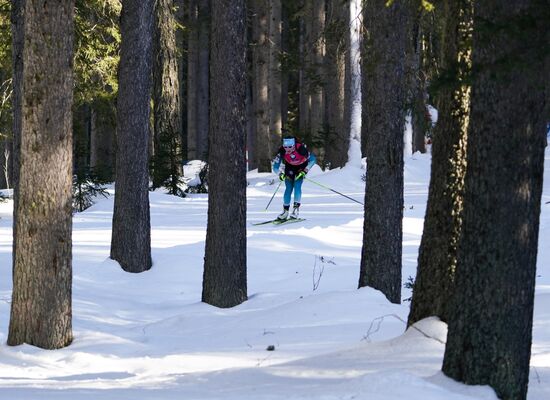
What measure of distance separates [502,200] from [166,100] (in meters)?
18.3

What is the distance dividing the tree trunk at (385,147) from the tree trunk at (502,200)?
4309 mm

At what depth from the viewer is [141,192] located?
13898mm

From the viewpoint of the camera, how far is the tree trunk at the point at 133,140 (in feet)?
44.1

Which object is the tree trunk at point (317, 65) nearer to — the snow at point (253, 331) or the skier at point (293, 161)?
the skier at point (293, 161)

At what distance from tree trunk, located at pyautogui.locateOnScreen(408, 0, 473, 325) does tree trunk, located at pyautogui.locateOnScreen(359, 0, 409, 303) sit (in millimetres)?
2581

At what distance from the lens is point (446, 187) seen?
684cm

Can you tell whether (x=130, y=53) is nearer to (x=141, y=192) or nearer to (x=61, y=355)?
(x=141, y=192)

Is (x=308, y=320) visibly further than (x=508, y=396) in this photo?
Yes

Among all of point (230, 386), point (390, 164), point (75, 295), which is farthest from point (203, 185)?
point (230, 386)

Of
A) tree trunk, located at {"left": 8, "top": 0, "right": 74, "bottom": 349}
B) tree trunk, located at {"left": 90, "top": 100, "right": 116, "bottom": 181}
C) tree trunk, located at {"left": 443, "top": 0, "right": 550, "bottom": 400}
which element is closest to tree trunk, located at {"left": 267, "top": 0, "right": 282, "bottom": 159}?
tree trunk, located at {"left": 90, "top": 100, "right": 116, "bottom": 181}

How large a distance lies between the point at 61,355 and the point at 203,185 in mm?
17361

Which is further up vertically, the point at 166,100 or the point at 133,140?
the point at 166,100

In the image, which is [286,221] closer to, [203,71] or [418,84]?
[418,84]

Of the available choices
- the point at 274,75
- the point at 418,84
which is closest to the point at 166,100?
the point at 418,84
